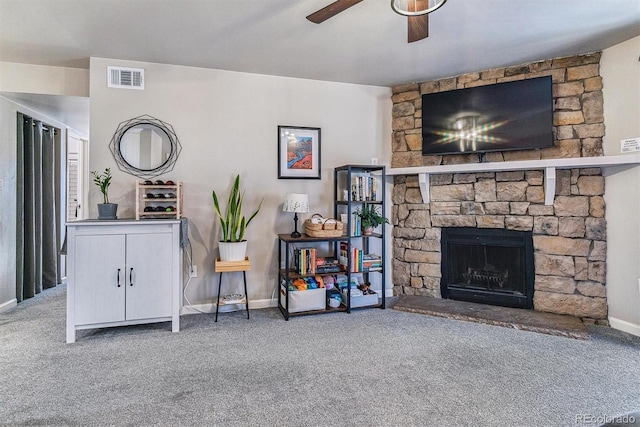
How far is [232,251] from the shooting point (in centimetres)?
303

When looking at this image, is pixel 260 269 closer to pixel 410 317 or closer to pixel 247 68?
pixel 410 317

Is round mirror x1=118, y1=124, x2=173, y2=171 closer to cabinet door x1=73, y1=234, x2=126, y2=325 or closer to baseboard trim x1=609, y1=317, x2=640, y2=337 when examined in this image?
cabinet door x1=73, y1=234, x2=126, y2=325

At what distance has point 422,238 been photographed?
373cm

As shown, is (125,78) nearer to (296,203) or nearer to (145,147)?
(145,147)

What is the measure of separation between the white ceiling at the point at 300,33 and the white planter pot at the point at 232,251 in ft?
5.47

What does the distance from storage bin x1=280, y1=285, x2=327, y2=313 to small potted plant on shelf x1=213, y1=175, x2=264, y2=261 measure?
578mm

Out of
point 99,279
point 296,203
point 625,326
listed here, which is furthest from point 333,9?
point 625,326

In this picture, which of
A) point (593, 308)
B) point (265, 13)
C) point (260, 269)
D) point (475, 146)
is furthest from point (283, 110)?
point (593, 308)

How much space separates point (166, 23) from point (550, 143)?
330 cm

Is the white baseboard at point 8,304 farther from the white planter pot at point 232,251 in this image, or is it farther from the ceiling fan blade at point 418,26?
the ceiling fan blade at point 418,26

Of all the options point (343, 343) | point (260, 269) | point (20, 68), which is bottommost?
point (343, 343)

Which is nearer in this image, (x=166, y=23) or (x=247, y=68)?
(x=166, y=23)

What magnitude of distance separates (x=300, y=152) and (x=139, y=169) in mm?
1545

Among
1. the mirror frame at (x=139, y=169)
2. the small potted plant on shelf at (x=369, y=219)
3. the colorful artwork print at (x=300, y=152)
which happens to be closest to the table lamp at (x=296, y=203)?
the colorful artwork print at (x=300, y=152)
